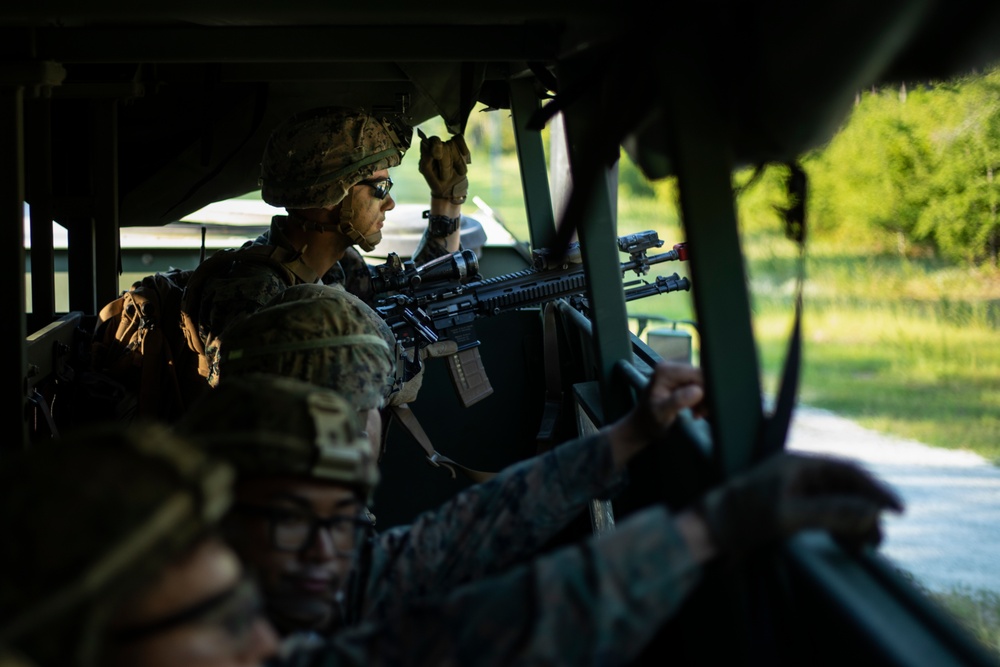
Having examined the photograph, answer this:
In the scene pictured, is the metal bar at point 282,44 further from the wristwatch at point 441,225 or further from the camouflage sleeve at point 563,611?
the wristwatch at point 441,225

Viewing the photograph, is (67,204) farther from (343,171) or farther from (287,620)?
(287,620)

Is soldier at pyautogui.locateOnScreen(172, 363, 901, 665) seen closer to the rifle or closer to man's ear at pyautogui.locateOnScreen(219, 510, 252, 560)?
man's ear at pyautogui.locateOnScreen(219, 510, 252, 560)

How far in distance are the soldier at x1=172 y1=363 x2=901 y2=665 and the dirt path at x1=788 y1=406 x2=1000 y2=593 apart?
2.55m

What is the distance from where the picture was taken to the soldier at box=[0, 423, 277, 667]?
100 centimetres

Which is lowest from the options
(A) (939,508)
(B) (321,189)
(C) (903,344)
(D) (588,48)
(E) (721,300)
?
(A) (939,508)

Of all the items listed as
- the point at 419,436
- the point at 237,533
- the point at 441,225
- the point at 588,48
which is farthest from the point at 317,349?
A: the point at 441,225

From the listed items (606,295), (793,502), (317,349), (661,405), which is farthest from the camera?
(606,295)

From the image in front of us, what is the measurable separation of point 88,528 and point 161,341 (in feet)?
8.79

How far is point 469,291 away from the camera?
427 centimetres

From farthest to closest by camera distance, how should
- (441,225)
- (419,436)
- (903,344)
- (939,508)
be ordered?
(903,344), (939,508), (441,225), (419,436)

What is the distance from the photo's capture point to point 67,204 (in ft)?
15.2

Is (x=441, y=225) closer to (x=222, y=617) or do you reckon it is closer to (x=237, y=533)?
(x=237, y=533)

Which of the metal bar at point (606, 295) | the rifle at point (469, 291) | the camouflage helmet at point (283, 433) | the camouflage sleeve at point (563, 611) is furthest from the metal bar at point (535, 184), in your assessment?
the camouflage sleeve at point (563, 611)

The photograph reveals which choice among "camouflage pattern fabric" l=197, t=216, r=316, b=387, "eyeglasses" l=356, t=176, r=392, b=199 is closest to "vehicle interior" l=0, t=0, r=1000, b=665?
"eyeglasses" l=356, t=176, r=392, b=199
